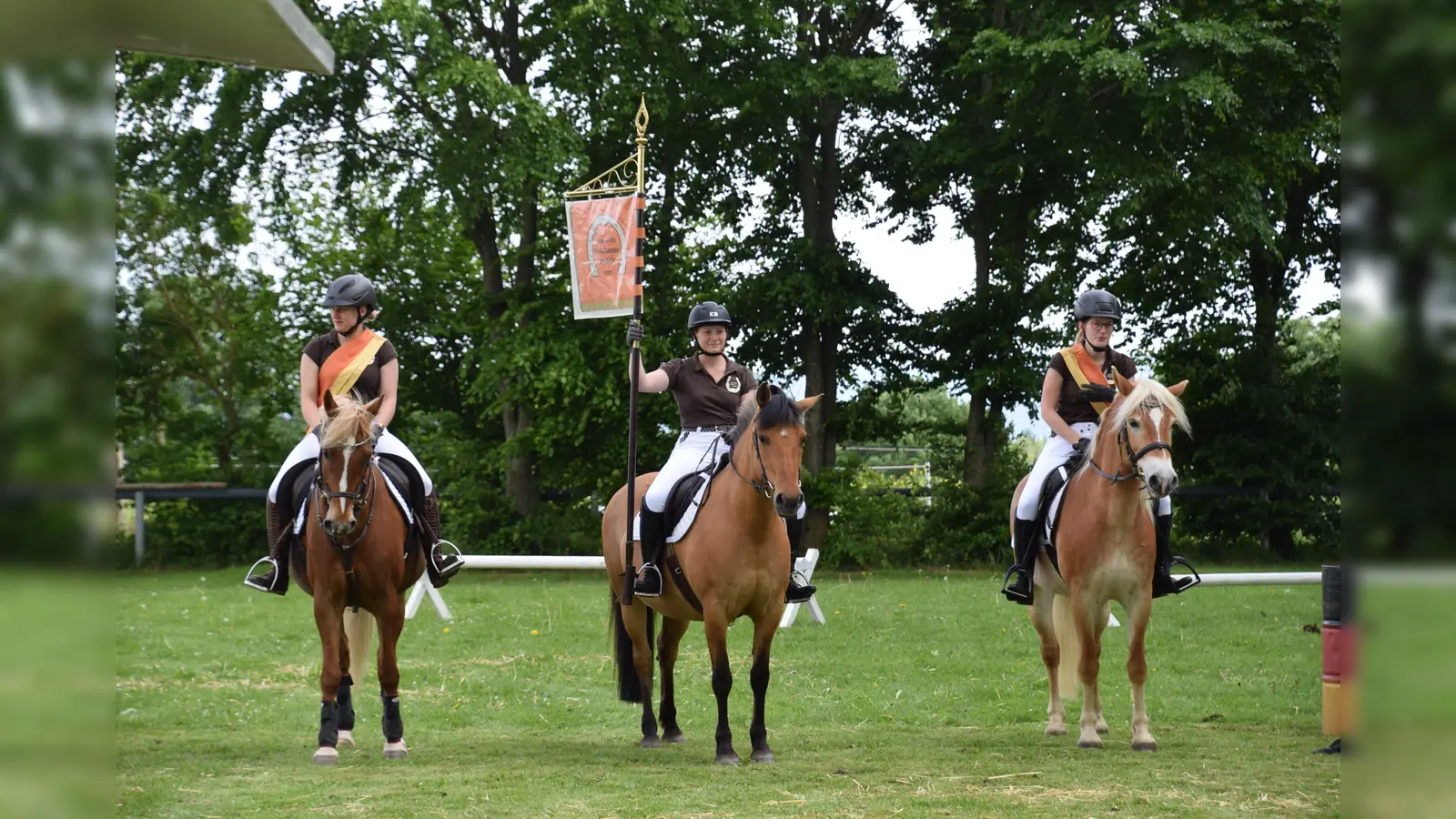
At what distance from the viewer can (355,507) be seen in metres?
7.27

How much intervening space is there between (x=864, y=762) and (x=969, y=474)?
14.8 metres

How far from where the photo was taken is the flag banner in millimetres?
8711

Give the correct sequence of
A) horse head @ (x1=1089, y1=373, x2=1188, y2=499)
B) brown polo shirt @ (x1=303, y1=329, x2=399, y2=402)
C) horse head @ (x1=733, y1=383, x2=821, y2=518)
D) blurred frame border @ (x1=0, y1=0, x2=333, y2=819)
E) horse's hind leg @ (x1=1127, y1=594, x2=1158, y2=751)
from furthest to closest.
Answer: brown polo shirt @ (x1=303, y1=329, x2=399, y2=402)
horse's hind leg @ (x1=1127, y1=594, x2=1158, y2=751)
horse head @ (x1=1089, y1=373, x2=1188, y2=499)
horse head @ (x1=733, y1=383, x2=821, y2=518)
blurred frame border @ (x1=0, y1=0, x2=333, y2=819)

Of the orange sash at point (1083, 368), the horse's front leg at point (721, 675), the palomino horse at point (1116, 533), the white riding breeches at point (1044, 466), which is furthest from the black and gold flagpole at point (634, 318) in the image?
the orange sash at point (1083, 368)

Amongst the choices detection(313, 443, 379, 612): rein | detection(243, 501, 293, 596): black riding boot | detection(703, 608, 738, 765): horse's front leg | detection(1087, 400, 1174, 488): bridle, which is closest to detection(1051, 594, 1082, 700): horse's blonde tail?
detection(1087, 400, 1174, 488): bridle

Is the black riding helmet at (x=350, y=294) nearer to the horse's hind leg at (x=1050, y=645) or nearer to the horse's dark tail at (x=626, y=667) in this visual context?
the horse's dark tail at (x=626, y=667)

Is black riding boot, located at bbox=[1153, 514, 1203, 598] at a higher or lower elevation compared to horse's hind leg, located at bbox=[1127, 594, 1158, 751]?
higher

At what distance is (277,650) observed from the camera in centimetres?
1287

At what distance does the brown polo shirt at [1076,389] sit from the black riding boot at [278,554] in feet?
14.9

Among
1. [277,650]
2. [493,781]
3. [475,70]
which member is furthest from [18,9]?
[475,70]

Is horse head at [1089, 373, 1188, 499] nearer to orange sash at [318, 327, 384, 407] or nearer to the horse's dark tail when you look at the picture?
the horse's dark tail

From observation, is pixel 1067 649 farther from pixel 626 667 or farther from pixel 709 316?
pixel 709 316

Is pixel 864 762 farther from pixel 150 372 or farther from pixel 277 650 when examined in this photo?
pixel 150 372

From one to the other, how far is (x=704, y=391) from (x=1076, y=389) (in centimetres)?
225
